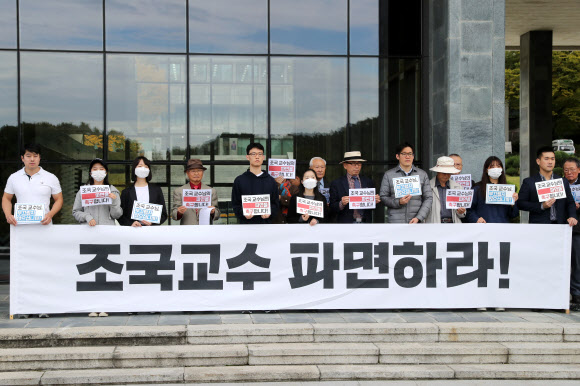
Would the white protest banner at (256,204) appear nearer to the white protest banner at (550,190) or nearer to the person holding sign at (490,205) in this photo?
the person holding sign at (490,205)

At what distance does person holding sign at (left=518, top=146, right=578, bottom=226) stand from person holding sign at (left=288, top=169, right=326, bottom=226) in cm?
261

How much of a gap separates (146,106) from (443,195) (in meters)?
6.03

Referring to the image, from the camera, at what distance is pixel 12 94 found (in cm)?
1234

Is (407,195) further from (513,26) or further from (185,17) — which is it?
(513,26)

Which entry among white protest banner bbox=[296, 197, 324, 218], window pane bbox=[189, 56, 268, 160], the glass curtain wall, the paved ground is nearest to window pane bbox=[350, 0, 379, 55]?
the glass curtain wall

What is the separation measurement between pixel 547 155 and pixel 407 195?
1.86 metres

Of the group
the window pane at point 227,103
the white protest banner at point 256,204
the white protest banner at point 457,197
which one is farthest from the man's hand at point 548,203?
the window pane at point 227,103

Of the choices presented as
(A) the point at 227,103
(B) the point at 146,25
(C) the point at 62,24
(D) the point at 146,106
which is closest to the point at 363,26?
(A) the point at 227,103

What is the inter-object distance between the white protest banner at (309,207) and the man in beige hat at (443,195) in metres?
1.53

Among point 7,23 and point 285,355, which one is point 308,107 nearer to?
point 7,23

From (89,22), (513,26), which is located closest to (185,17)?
(89,22)

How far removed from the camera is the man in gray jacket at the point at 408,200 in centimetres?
880

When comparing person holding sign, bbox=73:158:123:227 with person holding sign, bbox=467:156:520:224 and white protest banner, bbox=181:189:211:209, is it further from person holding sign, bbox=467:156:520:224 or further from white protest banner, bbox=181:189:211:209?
person holding sign, bbox=467:156:520:224

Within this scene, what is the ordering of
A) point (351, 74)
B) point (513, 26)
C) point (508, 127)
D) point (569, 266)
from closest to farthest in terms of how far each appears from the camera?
point (569, 266)
point (351, 74)
point (513, 26)
point (508, 127)
